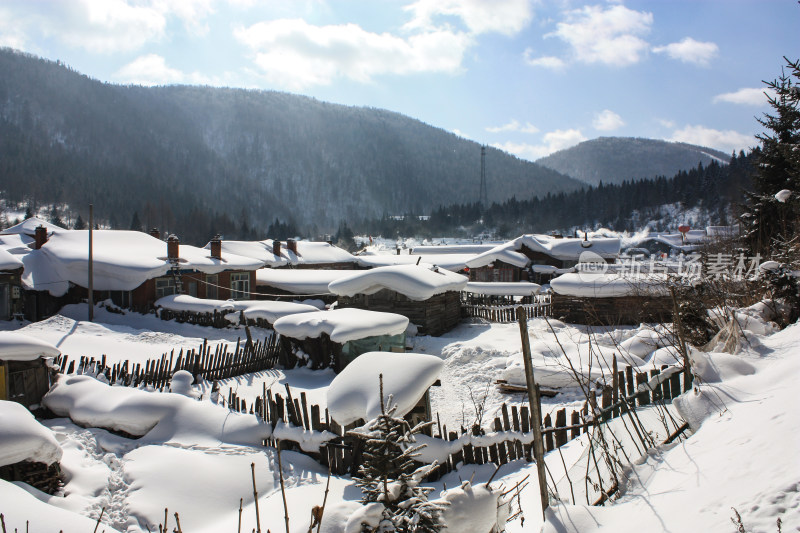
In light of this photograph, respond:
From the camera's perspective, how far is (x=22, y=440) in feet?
18.0

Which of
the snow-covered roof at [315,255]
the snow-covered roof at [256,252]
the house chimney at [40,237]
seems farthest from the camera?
the snow-covered roof at [315,255]

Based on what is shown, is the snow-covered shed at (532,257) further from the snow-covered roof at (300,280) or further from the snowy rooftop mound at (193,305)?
the snowy rooftop mound at (193,305)

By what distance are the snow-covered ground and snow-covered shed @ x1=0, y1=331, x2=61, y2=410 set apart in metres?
0.87

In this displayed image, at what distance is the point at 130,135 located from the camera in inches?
6545

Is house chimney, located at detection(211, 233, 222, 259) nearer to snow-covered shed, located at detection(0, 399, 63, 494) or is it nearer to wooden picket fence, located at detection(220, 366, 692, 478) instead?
snow-covered shed, located at detection(0, 399, 63, 494)

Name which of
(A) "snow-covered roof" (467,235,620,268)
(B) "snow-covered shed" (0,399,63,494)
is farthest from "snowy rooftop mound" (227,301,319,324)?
(A) "snow-covered roof" (467,235,620,268)

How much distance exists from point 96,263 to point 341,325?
683 inches

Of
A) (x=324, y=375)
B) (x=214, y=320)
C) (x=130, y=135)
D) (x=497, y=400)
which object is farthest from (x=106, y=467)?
(x=130, y=135)

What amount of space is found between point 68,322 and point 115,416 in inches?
566

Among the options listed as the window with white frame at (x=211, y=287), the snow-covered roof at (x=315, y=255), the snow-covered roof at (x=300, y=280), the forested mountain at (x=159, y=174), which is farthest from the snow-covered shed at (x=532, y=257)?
the forested mountain at (x=159, y=174)

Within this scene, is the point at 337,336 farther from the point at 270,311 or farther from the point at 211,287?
the point at 211,287

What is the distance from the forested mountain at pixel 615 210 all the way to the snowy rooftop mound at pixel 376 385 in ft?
256

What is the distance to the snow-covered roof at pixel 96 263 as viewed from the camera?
23141 millimetres

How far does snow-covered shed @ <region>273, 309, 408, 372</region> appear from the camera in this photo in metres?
13.1
